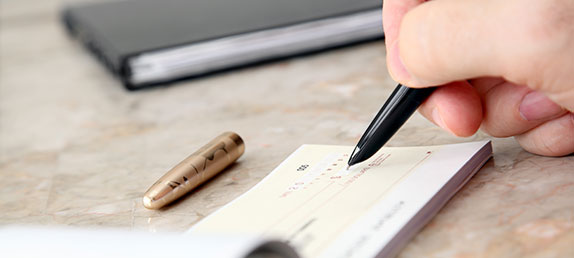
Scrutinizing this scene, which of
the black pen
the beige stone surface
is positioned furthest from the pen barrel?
the beige stone surface

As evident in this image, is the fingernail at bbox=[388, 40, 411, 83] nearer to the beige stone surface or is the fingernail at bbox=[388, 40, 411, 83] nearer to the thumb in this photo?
the thumb

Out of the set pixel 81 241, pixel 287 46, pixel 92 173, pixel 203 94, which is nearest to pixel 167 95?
pixel 203 94

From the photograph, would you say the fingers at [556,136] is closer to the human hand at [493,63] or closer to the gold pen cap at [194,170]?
the human hand at [493,63]

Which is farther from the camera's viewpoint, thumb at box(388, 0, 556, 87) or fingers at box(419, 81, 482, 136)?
fingers at box(419, 81, 482, 136)

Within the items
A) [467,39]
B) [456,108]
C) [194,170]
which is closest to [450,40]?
[467,39]

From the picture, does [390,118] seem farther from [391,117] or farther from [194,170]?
[194,170]

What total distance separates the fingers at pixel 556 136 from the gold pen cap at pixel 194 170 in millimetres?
362

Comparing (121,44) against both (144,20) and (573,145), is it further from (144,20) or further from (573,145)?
(573,145)

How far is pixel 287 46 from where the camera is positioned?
54.2 inches

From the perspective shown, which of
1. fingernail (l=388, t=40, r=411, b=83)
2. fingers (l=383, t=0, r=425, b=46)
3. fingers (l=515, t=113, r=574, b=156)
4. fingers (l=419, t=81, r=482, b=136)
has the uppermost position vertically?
fingers (l=383, t=0, r=425, b=46)

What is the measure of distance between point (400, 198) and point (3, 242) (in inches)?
14.2

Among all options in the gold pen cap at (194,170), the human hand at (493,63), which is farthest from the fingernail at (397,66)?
the gold pen cap at (194,170)

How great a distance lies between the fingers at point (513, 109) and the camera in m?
0.76

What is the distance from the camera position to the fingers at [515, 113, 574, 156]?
75cm
